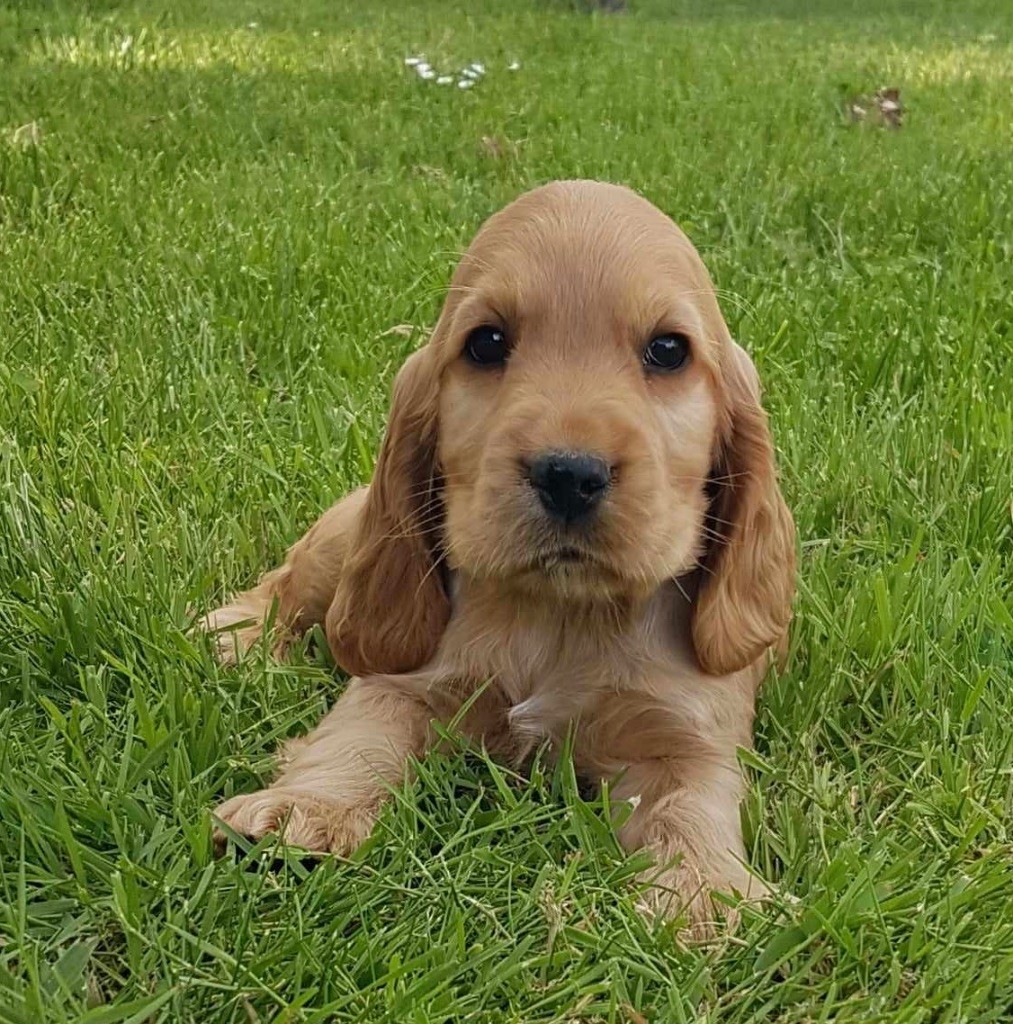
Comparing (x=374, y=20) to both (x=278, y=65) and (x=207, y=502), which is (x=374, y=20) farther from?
(x=207, y=502)

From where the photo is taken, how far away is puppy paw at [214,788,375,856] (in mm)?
2059

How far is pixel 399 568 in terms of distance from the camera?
2527 mm

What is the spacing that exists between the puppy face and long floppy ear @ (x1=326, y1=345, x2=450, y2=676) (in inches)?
4.0

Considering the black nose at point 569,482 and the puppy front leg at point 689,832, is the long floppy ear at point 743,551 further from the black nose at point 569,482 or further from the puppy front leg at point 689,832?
the black nose at point 569,482

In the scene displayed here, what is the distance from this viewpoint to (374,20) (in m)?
11.7

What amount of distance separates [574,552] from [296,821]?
62 centimetres

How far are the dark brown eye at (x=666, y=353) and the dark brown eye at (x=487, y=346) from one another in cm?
25

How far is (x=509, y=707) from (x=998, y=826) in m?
0.87

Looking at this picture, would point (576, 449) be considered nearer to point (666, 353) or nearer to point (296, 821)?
point (666, 353)

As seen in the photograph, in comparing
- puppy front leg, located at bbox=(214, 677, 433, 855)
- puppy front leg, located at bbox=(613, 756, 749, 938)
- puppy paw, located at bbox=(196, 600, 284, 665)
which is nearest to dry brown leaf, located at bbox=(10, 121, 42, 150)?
puppy paw, located at bbox=(196, 600, 284, 665)

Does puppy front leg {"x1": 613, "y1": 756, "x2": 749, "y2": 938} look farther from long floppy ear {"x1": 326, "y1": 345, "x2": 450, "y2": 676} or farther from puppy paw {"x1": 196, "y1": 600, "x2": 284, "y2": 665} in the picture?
puppy paw {"x1": 196, "y1": 600, "x2": 284, "y2": 665}

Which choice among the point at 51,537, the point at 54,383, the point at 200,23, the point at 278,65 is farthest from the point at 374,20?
the point at 51,537

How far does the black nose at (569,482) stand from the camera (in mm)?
1962

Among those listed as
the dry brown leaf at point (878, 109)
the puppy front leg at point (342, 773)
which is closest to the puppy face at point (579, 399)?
the puppy front leg at point (342, 773)
